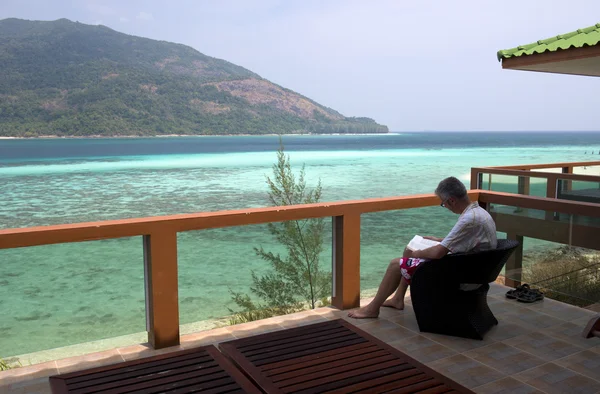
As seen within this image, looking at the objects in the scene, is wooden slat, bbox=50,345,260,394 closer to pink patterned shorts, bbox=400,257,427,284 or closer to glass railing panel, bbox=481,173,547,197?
pink patterned shorts, bbox=400,257,427,284

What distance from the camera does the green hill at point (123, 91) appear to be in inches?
3246

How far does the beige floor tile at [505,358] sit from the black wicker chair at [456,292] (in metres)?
0.17

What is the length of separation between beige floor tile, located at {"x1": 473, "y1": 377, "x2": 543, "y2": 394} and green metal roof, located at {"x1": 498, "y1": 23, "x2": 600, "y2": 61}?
8.72 feet

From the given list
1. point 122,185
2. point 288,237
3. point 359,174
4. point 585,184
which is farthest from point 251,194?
point 288,237

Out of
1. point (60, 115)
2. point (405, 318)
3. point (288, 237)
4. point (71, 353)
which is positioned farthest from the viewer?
point (60, 115)

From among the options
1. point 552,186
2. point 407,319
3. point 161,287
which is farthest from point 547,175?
point 161,287

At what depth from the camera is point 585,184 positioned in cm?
759

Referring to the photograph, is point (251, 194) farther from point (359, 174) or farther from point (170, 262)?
point (170, 262)

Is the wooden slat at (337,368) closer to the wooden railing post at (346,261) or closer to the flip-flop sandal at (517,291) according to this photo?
the wooden railing post at (346,261)

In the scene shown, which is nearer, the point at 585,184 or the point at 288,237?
the point at 288,237

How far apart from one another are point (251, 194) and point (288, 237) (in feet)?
116

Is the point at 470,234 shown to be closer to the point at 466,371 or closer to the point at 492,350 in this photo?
the point at 492,350

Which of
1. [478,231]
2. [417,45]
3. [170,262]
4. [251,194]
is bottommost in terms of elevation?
[251,194]

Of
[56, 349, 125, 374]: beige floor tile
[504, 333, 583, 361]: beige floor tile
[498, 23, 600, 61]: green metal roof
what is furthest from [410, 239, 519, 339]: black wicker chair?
[56, 349, 125, 374]: beige floor tile
